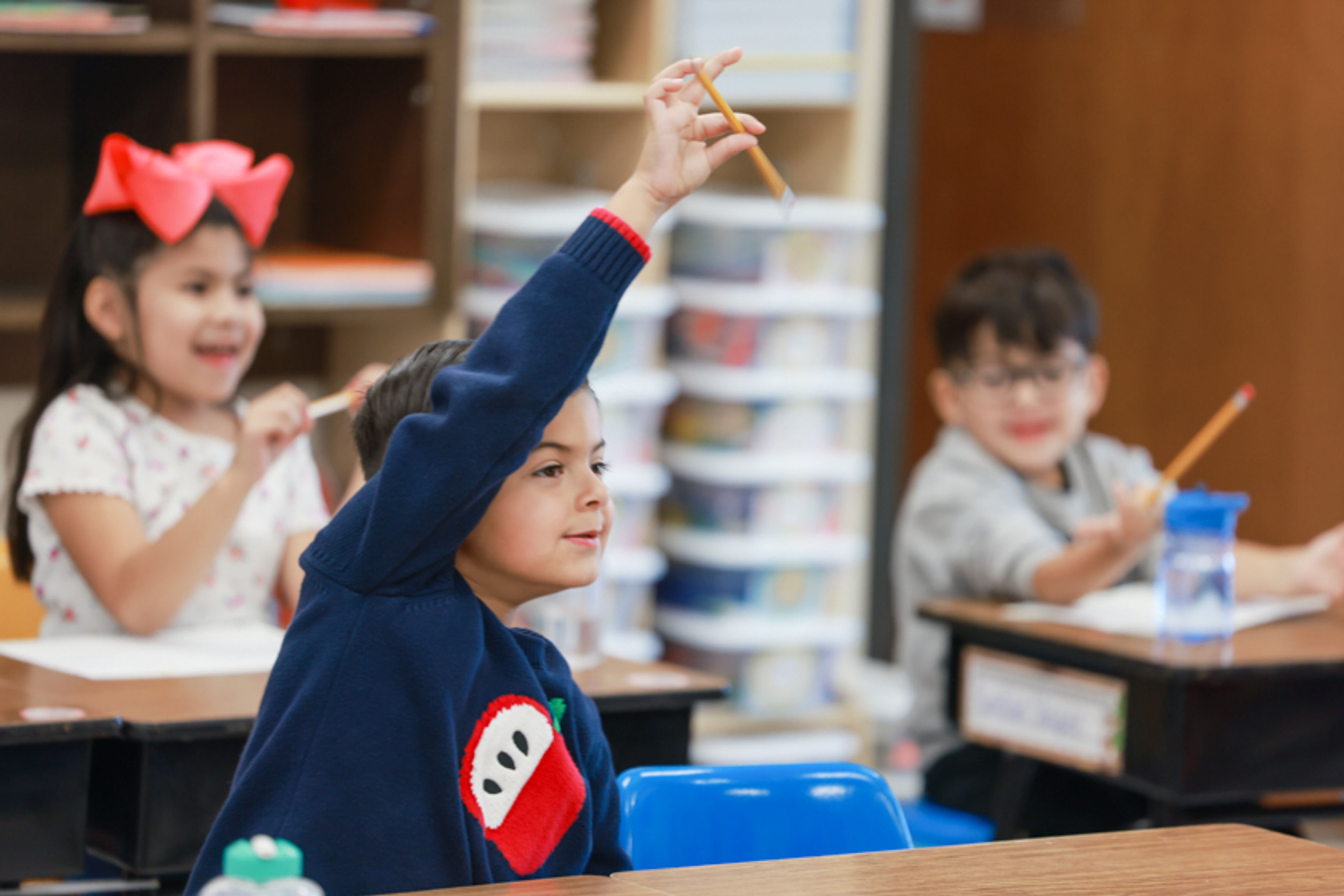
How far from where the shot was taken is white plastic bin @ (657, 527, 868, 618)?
11.8 ft

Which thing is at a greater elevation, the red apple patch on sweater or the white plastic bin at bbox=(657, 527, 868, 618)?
the red apple patch on sweater

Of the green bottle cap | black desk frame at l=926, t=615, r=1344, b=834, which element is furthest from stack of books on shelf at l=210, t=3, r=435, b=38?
the green bottle cap

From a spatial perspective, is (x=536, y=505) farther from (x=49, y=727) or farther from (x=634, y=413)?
(x=634, y=413)

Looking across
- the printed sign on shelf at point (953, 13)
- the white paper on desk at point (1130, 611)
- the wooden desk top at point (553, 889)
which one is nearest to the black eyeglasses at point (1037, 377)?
the white paper on desk at point (1130, 611)

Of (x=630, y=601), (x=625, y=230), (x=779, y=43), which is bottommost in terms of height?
(x=630, y=601)

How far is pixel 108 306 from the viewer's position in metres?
2.25

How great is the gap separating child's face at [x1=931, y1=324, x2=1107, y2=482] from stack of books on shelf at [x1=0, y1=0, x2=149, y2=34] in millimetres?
1385

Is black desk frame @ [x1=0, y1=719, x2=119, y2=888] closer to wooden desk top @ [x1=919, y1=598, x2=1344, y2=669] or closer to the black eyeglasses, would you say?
wooden desk top @ [x1=919, y1=598, x2=1344, y2=669]

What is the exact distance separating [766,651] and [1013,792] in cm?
129

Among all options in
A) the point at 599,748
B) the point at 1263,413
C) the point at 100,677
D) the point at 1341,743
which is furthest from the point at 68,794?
the point at 1263,413

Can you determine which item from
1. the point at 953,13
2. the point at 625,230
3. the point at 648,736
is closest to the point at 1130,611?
the point at 648,736

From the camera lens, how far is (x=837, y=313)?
361 centimetres

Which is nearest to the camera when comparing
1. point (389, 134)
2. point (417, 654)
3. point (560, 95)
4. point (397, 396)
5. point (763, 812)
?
point (417, 654)

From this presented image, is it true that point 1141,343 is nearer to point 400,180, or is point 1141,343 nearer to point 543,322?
point 400,180
